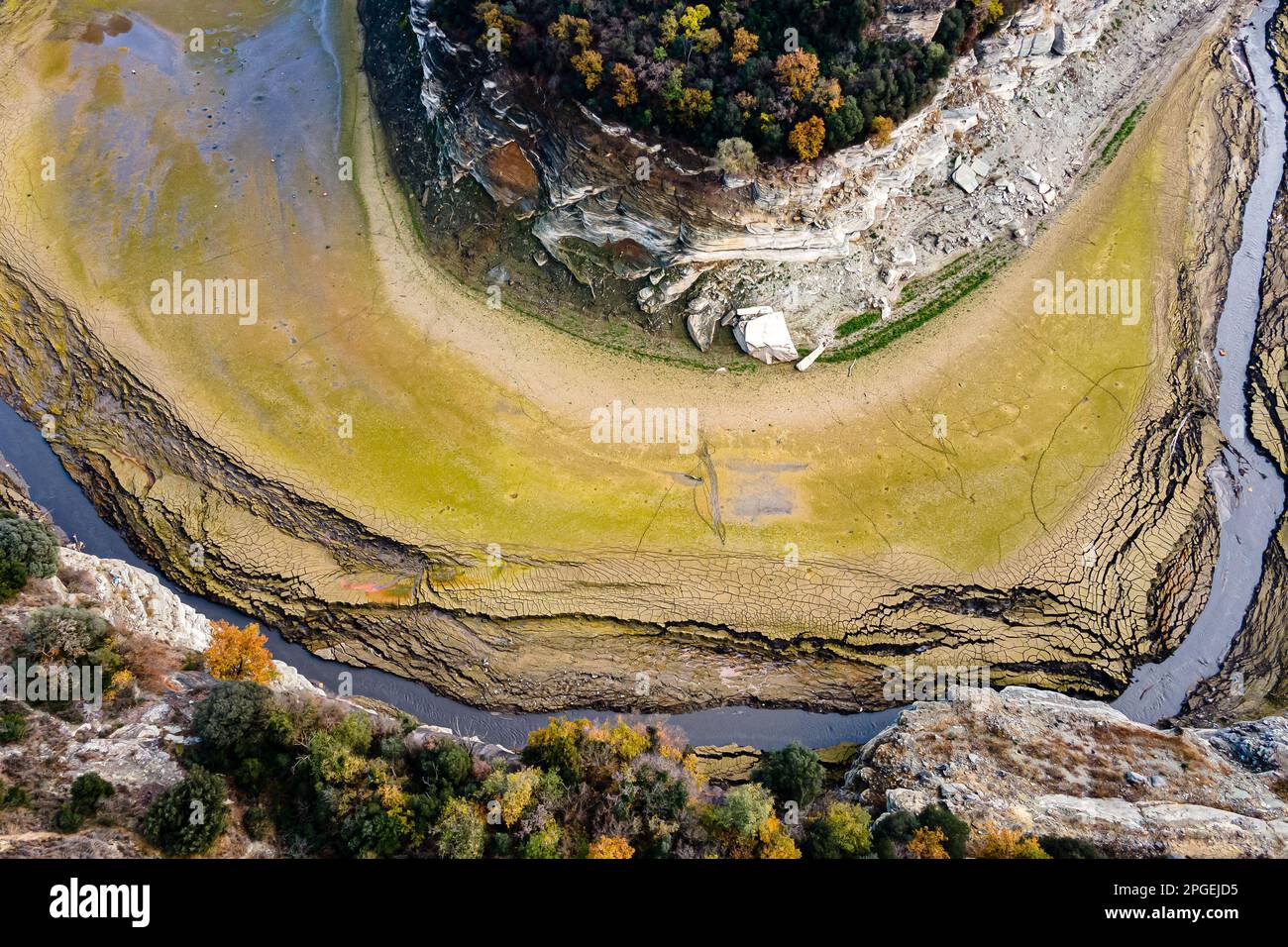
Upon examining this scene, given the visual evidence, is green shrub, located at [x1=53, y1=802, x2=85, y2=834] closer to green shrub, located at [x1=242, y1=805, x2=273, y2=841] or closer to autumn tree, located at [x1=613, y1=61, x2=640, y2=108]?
green shrub, located at [x1=242, y1=805, x2=273, y2=841]

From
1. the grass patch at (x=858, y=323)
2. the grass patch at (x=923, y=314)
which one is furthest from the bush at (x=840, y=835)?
the grass patch at (x=858, y=323)

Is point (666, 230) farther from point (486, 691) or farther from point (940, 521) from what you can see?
point (486, 691)

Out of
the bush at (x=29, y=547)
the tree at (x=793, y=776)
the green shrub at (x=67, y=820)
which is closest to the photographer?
the green shrub at (x=67, y=820)

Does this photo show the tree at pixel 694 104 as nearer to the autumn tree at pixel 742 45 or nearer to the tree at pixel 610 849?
the autumn tree at pixel 742 45

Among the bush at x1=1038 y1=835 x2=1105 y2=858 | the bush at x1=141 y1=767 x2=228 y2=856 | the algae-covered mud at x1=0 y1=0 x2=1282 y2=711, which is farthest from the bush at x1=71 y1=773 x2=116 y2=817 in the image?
Result: the bush at x1=1038 y1=835 x2=1105 y2=858

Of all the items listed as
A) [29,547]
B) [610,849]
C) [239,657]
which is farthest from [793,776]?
[29,547]

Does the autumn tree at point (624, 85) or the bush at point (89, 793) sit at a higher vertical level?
the autumn tree at point (624, 85)

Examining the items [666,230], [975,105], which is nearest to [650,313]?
[666,230]
